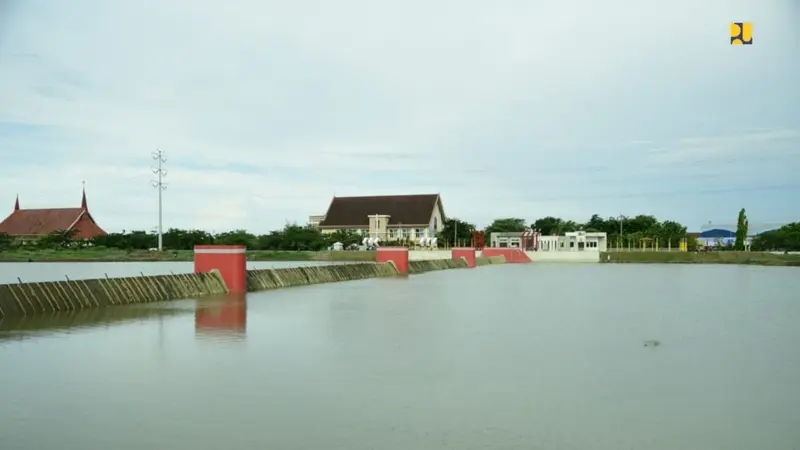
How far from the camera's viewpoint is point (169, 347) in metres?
9.00

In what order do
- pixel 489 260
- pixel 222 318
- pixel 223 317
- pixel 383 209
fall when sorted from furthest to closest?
pixel 383 209 < pixel 489 260 < pixel 223 317 < pixel 222 318

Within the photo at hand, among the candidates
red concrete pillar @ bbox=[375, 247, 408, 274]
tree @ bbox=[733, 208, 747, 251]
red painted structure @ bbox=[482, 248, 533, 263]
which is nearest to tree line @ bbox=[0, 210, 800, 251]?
tree @ bbox=[733, 208, 747, 251]

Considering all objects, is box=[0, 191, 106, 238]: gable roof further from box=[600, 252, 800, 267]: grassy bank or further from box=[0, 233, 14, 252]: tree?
box=[600, 252, 800, 267]: grassy bank

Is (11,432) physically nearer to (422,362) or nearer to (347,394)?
(347,394)

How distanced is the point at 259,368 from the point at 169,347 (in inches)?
74.2

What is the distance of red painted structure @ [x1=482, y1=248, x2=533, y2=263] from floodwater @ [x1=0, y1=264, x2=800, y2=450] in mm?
40606

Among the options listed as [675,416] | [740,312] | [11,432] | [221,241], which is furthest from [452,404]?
[221,241]

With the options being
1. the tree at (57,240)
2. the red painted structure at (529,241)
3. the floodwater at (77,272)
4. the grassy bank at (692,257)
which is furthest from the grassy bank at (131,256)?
the grassy bank at (692,257)

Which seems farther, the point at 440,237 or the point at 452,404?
the point at 440,237

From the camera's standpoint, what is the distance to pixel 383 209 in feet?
230

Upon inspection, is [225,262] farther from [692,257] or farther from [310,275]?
[692,257]

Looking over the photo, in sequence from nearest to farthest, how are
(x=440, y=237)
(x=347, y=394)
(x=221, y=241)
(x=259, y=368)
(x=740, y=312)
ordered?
(x=347, y=394) → (x=259, y=368) → (x=740, y=312) → (x=221, y=241) → (x=440, y=237)

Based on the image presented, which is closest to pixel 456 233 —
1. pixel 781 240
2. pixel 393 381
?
pixel 781 240

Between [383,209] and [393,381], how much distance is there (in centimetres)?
6319
